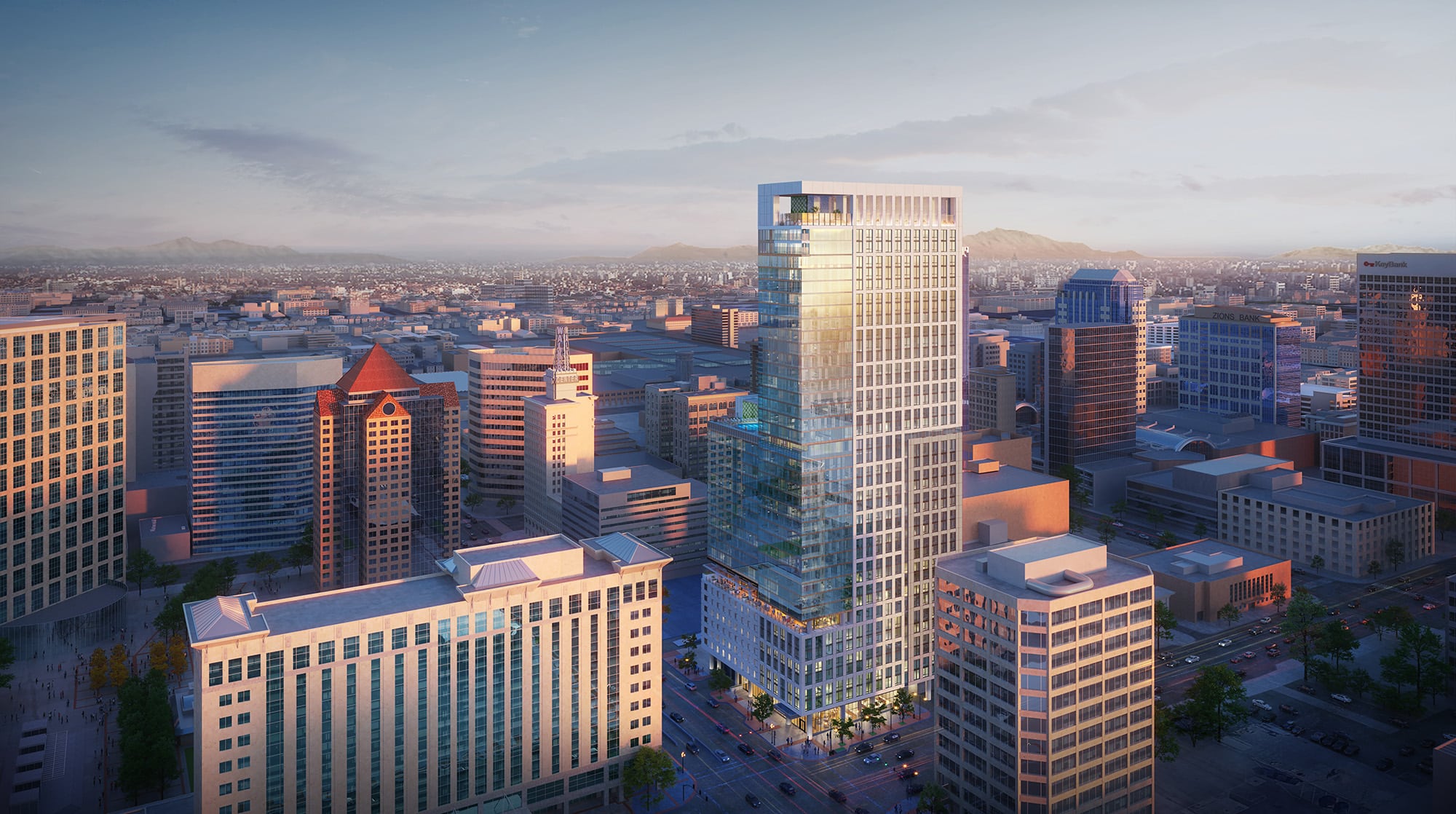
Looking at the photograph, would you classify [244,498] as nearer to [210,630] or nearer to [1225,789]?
[210,630]

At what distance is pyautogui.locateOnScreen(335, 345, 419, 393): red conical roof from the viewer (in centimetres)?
9700

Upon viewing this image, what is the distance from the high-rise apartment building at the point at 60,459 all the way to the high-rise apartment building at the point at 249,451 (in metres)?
24.0

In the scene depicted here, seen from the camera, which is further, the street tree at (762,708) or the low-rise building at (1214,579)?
the low-rise building at (1214,579)

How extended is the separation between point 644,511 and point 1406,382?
9120 centimetres

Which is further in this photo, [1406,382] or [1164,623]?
[1406,382]

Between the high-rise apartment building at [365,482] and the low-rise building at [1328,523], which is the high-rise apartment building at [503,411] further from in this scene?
the low-rise building at [1328,523]

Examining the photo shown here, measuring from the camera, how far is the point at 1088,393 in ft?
449

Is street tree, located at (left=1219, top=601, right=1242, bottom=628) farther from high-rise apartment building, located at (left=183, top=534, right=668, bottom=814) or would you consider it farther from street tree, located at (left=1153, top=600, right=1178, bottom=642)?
high-rise apartment building, located at (left=183, top=534, right=668, bottom=814)

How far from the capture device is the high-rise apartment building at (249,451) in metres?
112

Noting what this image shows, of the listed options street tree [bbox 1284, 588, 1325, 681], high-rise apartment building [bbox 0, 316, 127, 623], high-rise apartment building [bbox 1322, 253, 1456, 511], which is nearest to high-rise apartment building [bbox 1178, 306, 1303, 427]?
high-rise apartment building [bbox 1322, 253, 1456, 511]

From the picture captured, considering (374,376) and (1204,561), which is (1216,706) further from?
(374,376)

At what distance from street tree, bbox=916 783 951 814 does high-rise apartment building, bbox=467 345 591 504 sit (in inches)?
3564

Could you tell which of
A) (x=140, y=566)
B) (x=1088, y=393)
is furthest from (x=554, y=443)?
(x=1088, y=393)

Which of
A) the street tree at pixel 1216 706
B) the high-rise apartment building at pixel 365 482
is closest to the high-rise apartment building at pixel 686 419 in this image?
the high-rise apartment building at pixel 365 482
